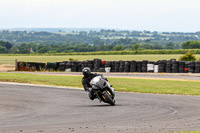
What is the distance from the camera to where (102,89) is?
617 inches

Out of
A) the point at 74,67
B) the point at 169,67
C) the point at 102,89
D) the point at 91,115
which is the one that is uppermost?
the point at 102,89

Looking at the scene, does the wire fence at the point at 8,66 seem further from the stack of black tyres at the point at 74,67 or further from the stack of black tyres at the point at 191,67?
the stack of black tyres at the point at 191,67

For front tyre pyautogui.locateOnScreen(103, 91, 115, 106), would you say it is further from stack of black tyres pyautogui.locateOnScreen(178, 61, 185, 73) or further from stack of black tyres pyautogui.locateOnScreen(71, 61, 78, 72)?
stack of black tyres pyautogui.locateOnScreen(71, 61, 78, 72)

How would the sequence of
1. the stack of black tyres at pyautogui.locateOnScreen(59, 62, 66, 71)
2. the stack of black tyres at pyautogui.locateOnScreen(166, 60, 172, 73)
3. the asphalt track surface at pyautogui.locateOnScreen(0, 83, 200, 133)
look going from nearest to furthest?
the asphalt track surface at pyautogui.locateOnScreen(0, 83, 200, 133) → the stack of black tyres at pyautogui.locateOnScreen(166, 60, 172, 73) → the stack of black tyres at pyautogui.locateOnScreen(59, 62, 66, 71)

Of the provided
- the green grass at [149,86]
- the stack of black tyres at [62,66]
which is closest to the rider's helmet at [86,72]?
the green grass at [149,86]

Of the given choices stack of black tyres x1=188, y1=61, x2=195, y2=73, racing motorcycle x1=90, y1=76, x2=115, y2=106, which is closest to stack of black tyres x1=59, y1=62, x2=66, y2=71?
stack of black tyres x1=188, y1=61, x2=195, y2=73

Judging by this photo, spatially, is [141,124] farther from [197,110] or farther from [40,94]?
[40,94]

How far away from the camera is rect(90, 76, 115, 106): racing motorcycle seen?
1554 centimetres

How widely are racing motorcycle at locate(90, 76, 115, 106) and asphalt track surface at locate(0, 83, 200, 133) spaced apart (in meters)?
0.36

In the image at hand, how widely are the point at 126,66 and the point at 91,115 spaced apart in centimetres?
2908

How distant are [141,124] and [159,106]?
14.7 ft

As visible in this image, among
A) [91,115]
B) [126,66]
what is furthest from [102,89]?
[126,66]

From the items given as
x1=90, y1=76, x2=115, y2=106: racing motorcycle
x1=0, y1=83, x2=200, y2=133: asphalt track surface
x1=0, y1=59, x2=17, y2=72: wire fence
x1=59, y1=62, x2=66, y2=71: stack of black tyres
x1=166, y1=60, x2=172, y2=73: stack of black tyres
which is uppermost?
x1=90, y1=76, x2=115, y2=106: racing motorcycle

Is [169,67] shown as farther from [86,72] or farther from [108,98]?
[86,72]
